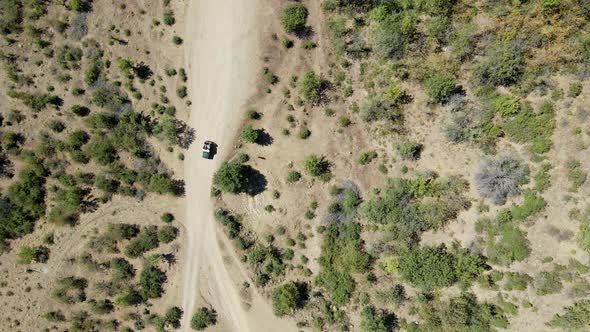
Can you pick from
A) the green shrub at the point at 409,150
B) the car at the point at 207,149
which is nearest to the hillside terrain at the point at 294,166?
the green shrub at the point at 409,150

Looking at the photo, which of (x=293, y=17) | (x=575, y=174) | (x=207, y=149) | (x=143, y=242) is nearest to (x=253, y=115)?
(x=207, y=149)

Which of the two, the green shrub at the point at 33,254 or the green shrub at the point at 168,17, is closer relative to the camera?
the green shrub at the point at 33,254

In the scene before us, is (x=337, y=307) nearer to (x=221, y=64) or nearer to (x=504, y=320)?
(x=504, y=320)

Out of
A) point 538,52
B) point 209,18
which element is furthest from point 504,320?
point 209,18

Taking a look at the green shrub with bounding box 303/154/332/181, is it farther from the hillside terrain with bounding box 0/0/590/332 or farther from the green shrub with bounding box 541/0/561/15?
the green shrub with bounding box 541/0/561/15

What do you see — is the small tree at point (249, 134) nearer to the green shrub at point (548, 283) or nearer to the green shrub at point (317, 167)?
the green shrub at point (317, 167)
